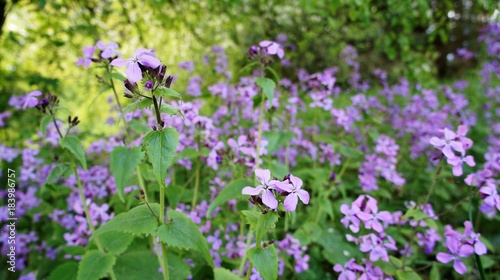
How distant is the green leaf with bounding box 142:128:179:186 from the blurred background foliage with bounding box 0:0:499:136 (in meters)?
0.59

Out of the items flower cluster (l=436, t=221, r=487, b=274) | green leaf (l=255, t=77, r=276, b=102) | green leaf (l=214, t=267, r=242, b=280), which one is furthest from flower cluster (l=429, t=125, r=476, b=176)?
green leaf (l=214, t=267, r=242, b=280)

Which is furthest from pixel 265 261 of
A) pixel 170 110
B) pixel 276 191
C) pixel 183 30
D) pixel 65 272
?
pixel 183 30

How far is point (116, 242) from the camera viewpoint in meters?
1.91

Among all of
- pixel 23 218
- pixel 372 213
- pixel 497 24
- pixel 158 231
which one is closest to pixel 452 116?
pixel 497 24

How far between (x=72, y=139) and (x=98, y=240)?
55 cm

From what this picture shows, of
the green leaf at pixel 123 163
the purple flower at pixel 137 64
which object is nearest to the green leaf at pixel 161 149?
the purple flower at pixel 137 64

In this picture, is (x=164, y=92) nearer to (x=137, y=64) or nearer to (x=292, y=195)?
(x=137, y=64)

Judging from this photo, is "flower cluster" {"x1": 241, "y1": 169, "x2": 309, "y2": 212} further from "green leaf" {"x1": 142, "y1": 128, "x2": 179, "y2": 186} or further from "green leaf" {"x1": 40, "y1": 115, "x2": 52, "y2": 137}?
"green leaf" {"x1": 40, "y1": 115, "x2": 52, "y2": 137}

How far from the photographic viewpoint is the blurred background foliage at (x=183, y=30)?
3.52 m

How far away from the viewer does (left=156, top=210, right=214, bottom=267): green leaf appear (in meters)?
1.37

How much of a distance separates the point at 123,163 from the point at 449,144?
5.46 ft

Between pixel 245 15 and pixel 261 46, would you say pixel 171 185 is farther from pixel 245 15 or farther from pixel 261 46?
pixel 245 15

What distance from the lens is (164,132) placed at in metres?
1.29

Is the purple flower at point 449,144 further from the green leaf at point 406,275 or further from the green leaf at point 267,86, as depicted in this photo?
the green leaf at point 267,86
